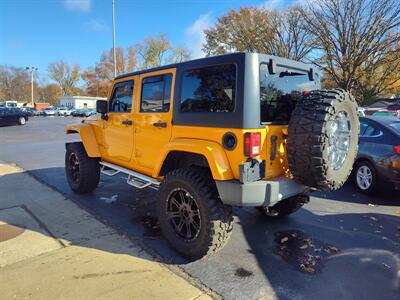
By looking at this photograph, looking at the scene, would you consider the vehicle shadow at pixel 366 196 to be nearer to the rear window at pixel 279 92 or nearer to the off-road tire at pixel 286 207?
the off-road tire at pixel 286 207

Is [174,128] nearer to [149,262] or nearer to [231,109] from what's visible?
[231,109]

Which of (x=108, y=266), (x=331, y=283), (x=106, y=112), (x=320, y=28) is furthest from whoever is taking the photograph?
(x=320, y=28)

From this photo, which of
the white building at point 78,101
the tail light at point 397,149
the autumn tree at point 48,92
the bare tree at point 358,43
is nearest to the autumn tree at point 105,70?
the white building at point 78,101

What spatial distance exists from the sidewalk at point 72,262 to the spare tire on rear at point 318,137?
1.50 metres

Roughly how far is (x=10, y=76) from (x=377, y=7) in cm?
9685

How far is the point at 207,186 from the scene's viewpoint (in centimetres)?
327

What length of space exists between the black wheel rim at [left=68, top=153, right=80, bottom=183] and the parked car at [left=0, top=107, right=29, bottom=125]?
67.4ft

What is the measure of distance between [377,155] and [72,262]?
17.3 feet

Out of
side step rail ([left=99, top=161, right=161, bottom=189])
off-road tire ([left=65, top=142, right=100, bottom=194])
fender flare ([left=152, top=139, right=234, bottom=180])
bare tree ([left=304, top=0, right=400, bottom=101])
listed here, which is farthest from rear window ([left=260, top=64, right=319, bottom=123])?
bare tree ([left=304, top=0, right=400, bottom=101])

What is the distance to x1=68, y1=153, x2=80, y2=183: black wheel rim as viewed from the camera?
5.85 meters

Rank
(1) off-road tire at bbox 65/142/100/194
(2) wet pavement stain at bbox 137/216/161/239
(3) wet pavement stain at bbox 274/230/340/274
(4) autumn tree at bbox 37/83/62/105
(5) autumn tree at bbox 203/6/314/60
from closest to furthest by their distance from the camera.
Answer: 1. (3) wet pavement stain at bbox 274/230/340/274
2. (2) wet pavement stain at bbox 137/216/161/239
3. (1) off-road tire at bbox 65/142/100/194
4. (5) autumn tree at bbox 203/6/314/60
5. (4) autumn tree at bbox 37/83/62/105

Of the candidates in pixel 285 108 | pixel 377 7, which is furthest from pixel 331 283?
pixel 377 7

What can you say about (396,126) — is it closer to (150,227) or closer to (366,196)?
(366,196)

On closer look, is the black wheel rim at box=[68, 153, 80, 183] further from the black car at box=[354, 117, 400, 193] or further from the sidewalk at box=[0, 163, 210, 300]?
the black car at box=[354, 117, 400, 193]
